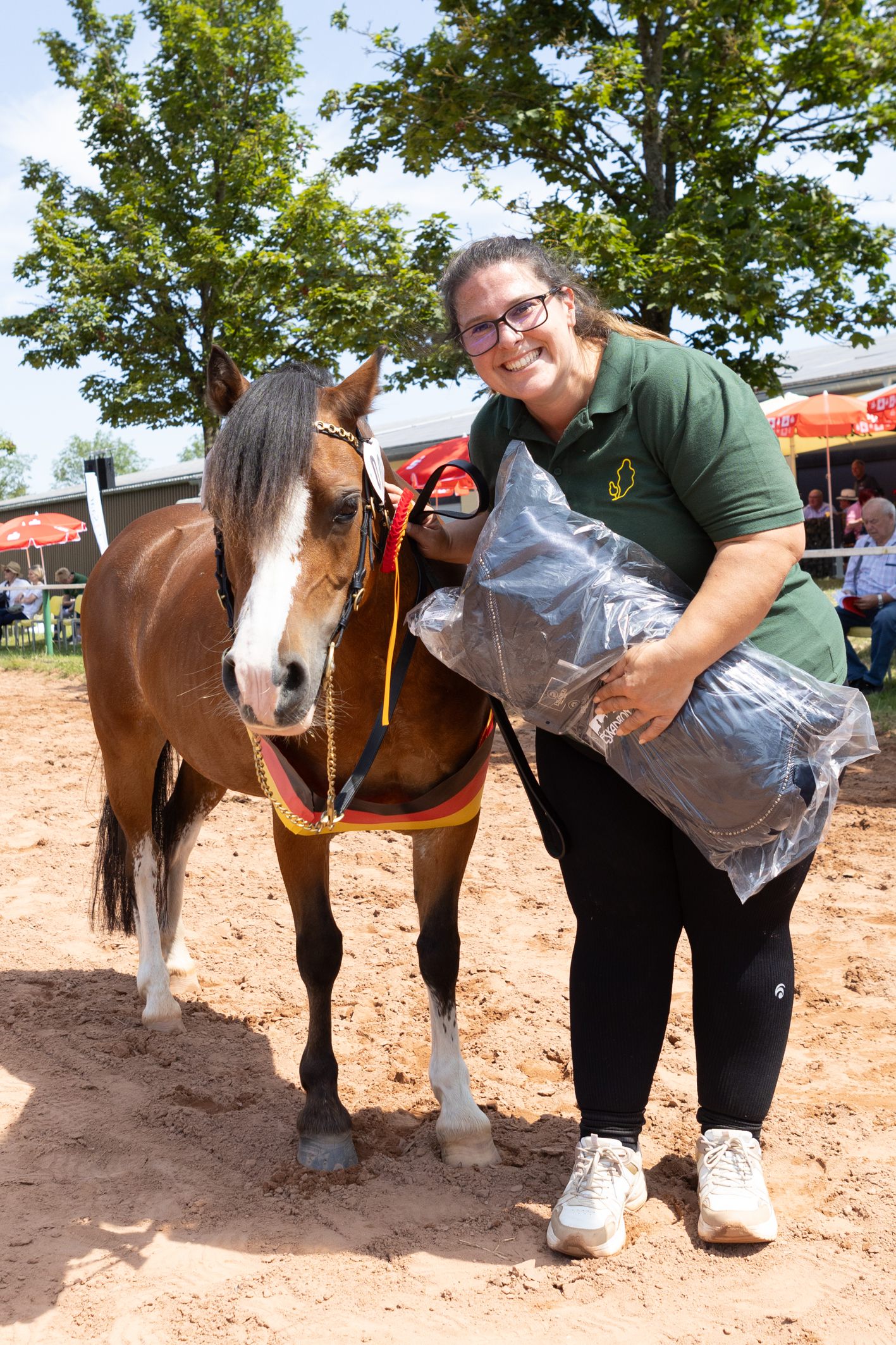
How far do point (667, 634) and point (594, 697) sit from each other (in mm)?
185

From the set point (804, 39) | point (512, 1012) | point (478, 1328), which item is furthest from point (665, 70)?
point (478, 1328)

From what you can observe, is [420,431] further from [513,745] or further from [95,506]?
[513,745]

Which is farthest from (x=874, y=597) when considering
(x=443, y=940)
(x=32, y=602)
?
(x=32, y=602)

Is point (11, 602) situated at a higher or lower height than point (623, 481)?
lower

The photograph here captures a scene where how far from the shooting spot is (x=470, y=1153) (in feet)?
8.80

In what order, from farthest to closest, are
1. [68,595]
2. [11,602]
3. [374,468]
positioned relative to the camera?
[68,595] < [11,602] < [374,468]

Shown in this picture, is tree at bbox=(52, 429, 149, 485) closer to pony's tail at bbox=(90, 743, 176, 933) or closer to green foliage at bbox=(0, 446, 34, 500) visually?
green foliage at bbox=(0, 446, 34, 500)

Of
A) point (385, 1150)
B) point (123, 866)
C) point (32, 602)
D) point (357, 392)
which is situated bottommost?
point (385, 1150)

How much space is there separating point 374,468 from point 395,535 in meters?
0.16

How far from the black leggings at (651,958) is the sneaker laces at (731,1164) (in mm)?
47

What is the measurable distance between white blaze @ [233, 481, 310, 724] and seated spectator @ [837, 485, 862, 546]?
32.3 ft

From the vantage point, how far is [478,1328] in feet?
6.59

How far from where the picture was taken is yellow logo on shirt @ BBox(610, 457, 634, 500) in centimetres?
215

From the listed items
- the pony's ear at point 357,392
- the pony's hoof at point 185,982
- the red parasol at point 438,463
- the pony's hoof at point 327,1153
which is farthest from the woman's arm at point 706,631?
the red parasol at point 438,463
